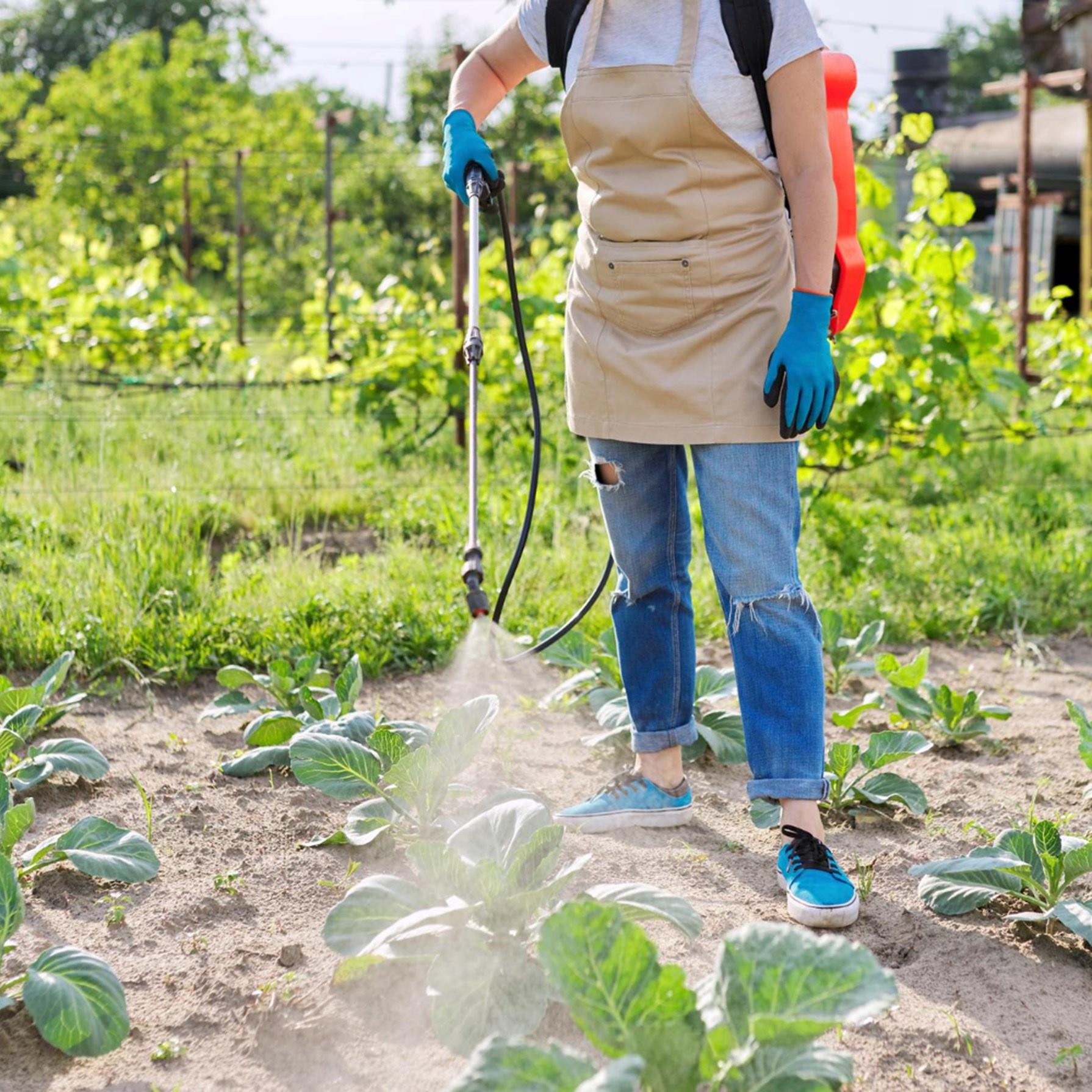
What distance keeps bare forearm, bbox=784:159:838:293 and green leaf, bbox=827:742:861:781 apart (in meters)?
0.85

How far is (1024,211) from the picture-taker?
21.2ft

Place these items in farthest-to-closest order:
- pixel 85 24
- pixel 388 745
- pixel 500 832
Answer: pixel 85 24 → pixel 388 745 → pixel 500 832

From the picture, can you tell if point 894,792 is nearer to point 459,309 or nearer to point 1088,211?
point 459,309

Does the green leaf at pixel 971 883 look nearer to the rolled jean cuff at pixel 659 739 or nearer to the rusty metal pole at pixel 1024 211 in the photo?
the rolled jean cuff at pixel 659 739

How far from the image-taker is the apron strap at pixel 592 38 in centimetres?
201

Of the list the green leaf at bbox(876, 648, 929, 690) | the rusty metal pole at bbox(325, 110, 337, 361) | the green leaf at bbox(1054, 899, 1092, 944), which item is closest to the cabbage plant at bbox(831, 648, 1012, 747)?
the green leaf at bbox(876, 648, 929, 690)

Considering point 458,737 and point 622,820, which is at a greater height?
point 458,737

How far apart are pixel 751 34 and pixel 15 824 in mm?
1598

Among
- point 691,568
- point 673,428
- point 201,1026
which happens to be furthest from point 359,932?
point 691,568

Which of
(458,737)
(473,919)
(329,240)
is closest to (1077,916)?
(473,919)

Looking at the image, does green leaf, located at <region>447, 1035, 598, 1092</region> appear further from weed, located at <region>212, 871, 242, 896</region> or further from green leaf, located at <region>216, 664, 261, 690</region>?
green leaf, located at <region>216, 664, 261, 690</region>

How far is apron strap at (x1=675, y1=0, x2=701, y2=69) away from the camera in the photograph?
1925mm

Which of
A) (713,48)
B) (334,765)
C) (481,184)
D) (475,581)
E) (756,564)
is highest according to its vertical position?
(713,48)

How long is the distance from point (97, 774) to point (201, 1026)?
0.73 m
